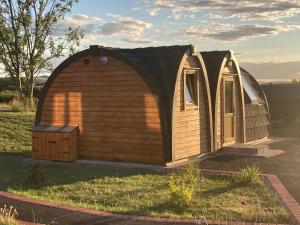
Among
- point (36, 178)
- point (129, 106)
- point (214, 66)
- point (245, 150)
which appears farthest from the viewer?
point (214, 66)

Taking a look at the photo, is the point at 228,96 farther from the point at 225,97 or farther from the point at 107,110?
the point at 107,110

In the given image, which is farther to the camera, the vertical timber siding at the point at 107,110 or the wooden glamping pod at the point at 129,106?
the vertical timber siding at the point at 107,110

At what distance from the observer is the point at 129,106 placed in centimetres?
1412

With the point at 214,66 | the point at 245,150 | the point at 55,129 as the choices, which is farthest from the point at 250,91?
the point at 55,129

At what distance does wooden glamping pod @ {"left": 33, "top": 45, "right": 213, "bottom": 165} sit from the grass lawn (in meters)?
1.08

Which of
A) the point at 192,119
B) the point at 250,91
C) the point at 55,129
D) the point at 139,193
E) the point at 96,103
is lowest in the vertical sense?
the point at 139,193

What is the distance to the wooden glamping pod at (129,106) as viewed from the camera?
44.9 feet

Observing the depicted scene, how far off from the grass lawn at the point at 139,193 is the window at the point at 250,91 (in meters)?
7.88

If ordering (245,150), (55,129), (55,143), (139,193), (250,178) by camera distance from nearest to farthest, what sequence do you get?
(139,193) → (250,178) → (55,143) → (55,129) → (245,150)

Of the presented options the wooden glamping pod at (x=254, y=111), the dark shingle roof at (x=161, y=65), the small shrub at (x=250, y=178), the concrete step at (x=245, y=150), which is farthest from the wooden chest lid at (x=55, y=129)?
the wooden glamping pod at (x=254, y=111)

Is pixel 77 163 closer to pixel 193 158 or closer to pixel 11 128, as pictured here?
pixel 193 158

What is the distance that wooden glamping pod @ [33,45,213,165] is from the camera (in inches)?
538

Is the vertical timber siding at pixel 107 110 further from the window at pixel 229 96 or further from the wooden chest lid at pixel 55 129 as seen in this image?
the window at pixel 229 96

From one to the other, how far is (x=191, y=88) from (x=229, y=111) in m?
2.78
